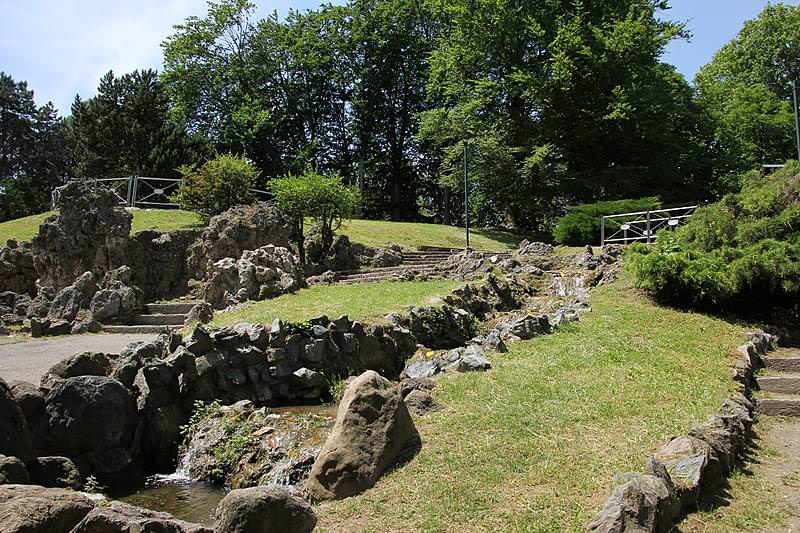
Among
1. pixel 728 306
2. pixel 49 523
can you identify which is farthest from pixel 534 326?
pixel 49 523

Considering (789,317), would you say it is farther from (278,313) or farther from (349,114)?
(349,114)

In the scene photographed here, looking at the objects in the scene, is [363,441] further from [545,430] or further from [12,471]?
[12,471]

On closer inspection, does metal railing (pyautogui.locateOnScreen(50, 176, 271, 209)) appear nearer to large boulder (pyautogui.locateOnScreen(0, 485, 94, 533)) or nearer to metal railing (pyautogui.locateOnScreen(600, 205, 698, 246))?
metal railing (pyautogui.locateOnScreen(600, 205, 698, 246))

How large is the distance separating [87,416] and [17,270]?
651 inches

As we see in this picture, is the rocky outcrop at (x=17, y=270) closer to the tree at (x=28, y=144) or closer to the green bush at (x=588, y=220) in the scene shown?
A: the green bush at (x=588, y=220)

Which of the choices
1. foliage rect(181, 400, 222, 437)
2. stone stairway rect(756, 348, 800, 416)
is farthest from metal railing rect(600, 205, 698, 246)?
foliage rect(181, 400, 222, 437)

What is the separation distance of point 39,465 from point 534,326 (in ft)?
28.2

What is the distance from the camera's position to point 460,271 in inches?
779

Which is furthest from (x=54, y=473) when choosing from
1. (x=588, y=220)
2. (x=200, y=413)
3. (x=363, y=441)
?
(x=588, y=220)

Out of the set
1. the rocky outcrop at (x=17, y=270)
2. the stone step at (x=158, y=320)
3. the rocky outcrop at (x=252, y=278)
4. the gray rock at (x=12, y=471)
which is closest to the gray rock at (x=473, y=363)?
the gray rock at (x=12, y=471)

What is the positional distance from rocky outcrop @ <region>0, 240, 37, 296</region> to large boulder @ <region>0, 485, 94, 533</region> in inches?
774

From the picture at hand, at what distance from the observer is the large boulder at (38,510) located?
3.77 m

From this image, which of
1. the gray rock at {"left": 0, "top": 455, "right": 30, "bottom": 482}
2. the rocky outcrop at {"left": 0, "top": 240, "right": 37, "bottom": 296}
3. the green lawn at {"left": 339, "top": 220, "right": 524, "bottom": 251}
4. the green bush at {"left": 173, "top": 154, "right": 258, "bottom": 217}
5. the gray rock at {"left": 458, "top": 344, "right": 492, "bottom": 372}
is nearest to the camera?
the gray rock at {"left": 0, "top": 455, "right": 30, "bottom": 482}

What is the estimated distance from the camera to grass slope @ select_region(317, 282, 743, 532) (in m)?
5.28
